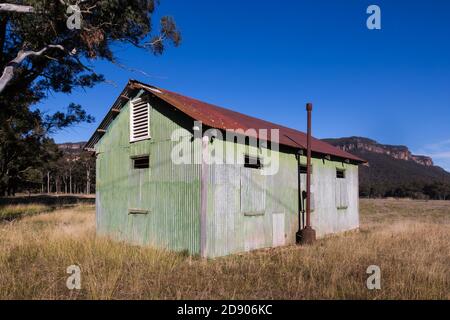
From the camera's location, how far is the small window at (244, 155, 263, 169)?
420 inches

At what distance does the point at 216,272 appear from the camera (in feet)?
24.8

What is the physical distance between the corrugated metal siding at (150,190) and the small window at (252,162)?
1907 mm

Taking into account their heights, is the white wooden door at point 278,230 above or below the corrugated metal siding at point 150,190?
below

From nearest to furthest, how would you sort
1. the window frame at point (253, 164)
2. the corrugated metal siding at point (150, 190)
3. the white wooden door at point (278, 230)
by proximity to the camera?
the corrugated metal siding at point (150, 190) < the window frame at point (253, 164) < the white wooden door at point (278, 230)

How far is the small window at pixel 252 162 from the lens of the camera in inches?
420

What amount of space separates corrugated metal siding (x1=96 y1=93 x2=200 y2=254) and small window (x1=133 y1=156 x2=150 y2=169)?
0.18 metres

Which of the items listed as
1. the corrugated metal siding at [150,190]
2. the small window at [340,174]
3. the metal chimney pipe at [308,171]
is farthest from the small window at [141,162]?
the small window at [340,174]

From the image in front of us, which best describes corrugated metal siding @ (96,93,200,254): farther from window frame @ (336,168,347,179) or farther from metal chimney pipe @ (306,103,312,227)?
window frame @ (336,168,347,179)

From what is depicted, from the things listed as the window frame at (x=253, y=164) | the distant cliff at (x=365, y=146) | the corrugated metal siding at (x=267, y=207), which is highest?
the distant cliff at (x=365, y=146)

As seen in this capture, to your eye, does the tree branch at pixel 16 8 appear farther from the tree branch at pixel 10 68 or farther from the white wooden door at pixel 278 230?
the white wooden door at pixel 278 230

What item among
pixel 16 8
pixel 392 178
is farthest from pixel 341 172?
pixel 392 178

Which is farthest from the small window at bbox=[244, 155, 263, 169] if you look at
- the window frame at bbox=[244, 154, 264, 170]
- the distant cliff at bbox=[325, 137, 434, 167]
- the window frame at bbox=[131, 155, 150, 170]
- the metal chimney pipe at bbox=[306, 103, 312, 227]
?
the distant cliff at bbox=[325, 137, 434, 167]

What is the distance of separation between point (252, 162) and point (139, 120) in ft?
12.9

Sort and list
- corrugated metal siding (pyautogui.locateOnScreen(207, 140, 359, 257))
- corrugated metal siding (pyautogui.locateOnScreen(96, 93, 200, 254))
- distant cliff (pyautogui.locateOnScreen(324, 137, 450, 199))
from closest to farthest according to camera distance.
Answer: corrugated metal siding (pyautogui.locateOnScreen(207, 140, 359, 257))
corrugated metal siding (pyautogui.locateOnScreen(96, 93, 200, 254))
distant cliff (pyautogui.locateOnScreen(324, 137, 450, 199))
